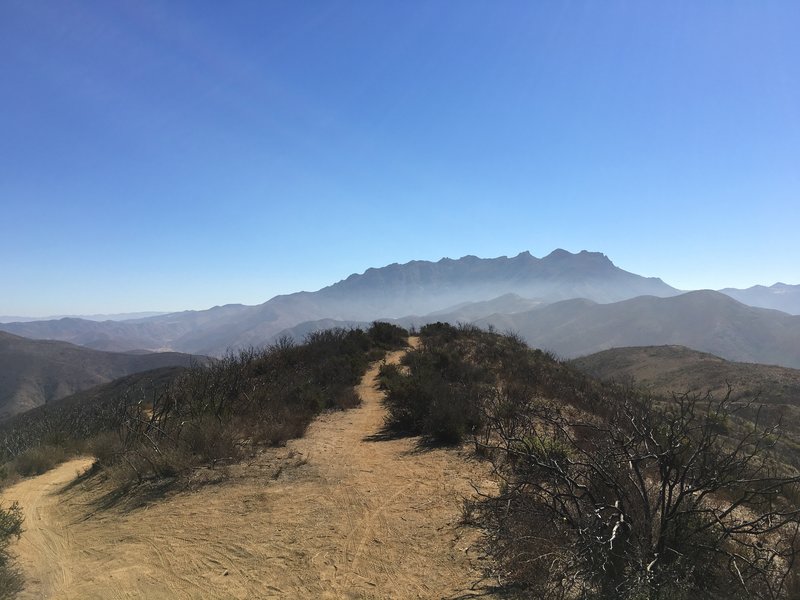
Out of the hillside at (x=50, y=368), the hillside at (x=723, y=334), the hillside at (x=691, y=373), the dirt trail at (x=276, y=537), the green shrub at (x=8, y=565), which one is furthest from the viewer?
the hillside at (x=723, y=334)

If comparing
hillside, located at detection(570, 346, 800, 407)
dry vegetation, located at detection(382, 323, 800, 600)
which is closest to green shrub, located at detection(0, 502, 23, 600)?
dry vegetation, located at detection(382, 323, 800, 600)

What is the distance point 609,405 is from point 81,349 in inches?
9353

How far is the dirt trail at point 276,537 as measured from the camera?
4.40 m

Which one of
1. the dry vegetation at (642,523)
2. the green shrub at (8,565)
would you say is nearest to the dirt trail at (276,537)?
the green shrub at (8,565)

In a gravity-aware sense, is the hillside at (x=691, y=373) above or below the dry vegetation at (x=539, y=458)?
below

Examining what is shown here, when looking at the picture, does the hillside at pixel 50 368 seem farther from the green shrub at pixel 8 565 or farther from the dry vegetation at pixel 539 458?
the green shrub at pixel 8 565

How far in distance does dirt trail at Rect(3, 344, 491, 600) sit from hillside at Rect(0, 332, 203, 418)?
126 meters

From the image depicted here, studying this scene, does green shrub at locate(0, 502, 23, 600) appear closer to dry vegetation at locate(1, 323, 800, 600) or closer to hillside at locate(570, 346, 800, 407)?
dry vegetation at locate(1, 323, 800, 600)

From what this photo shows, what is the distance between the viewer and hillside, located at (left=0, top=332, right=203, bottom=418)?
129750 mm

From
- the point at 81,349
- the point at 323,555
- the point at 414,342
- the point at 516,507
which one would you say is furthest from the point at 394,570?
the point at 81,349

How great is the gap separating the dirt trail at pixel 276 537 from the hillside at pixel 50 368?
126184mm

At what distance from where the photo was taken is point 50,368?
156m

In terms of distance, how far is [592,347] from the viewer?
19325 cm

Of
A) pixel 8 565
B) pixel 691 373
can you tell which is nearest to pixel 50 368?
pixel 691 373
